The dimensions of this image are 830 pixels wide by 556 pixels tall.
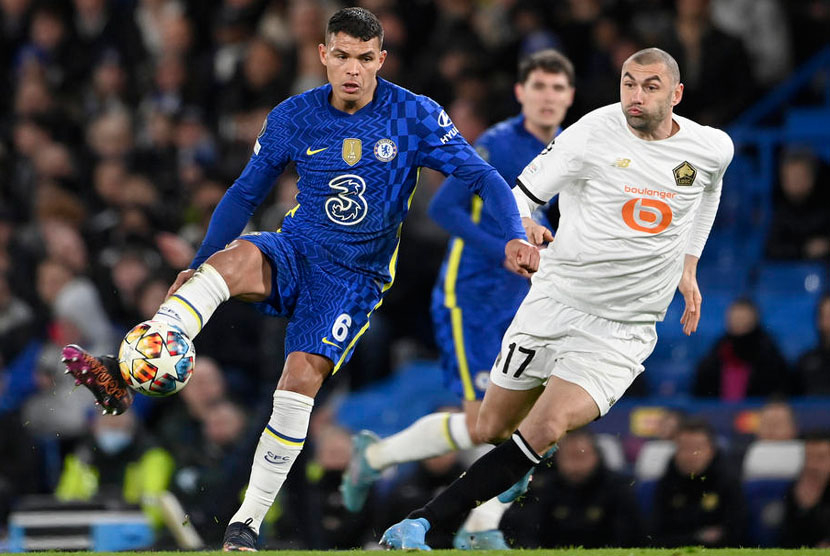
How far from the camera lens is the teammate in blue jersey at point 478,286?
25.6 feet

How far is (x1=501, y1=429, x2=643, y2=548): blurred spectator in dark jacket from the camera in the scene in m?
8.79

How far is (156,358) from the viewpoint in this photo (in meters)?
5.95

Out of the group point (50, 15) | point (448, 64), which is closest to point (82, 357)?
point (448, 64)

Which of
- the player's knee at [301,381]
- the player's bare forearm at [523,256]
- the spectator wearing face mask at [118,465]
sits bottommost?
the spectator wearing face mask at [118,465]

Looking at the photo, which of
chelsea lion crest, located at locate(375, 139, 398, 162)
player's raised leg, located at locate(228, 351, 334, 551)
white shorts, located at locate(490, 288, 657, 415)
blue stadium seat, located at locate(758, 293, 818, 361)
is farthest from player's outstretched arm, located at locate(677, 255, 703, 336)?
blue stadium seat, located at locate(758, 293, 818, 361)

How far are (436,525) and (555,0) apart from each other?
21.5ft

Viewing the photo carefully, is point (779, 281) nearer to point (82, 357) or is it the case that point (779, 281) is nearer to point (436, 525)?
point (436, 525)

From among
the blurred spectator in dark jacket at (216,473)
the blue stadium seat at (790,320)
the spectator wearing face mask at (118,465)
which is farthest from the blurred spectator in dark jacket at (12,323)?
the blue stadium seat at (790,320)

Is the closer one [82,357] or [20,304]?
[82,357]

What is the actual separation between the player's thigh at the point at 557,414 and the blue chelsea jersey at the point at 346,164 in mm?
1038

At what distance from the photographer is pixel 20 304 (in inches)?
482

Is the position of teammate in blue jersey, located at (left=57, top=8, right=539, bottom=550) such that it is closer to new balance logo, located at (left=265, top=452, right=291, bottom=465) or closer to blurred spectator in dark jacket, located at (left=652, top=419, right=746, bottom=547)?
new balance logo, located at (left=265, top=452, right=291, bottom=465)

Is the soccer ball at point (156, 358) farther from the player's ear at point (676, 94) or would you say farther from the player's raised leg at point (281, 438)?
the player's ear at point (676, 94)

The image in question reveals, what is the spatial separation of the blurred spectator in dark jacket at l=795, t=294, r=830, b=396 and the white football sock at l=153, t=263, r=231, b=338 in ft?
15.7
